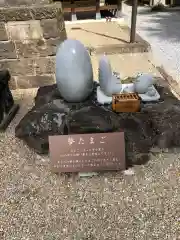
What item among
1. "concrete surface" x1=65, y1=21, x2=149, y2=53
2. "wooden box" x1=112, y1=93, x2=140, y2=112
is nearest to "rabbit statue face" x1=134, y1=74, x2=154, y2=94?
"wooden box" x1=112, y1=93, x2=140, y2=112

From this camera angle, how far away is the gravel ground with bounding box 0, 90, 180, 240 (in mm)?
2285

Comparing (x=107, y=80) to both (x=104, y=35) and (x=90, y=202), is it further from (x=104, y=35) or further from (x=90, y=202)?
(x=104, y=35)

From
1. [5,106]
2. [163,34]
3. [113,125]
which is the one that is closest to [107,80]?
[113,125]

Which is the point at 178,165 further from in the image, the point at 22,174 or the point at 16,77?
the point at 16,77

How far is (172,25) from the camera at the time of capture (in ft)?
29.9

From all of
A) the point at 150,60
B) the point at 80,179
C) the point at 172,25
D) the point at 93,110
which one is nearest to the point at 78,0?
the point at 172,25

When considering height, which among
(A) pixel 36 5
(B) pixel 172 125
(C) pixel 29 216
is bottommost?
(C) pixel 29 216

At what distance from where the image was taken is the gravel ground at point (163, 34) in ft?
19.7

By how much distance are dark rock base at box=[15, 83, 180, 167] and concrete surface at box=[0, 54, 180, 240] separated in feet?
0.50

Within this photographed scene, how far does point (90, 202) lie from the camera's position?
8.34 feet

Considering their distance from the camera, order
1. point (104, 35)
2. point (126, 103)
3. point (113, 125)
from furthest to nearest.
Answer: point (104, 35) < point (126, 103) < point (113, 125)

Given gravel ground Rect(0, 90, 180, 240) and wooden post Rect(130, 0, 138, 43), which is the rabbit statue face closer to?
gravel ground Rect(0, 90, 180, 240)

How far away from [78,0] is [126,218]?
27.4ft

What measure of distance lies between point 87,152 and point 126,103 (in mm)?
662
